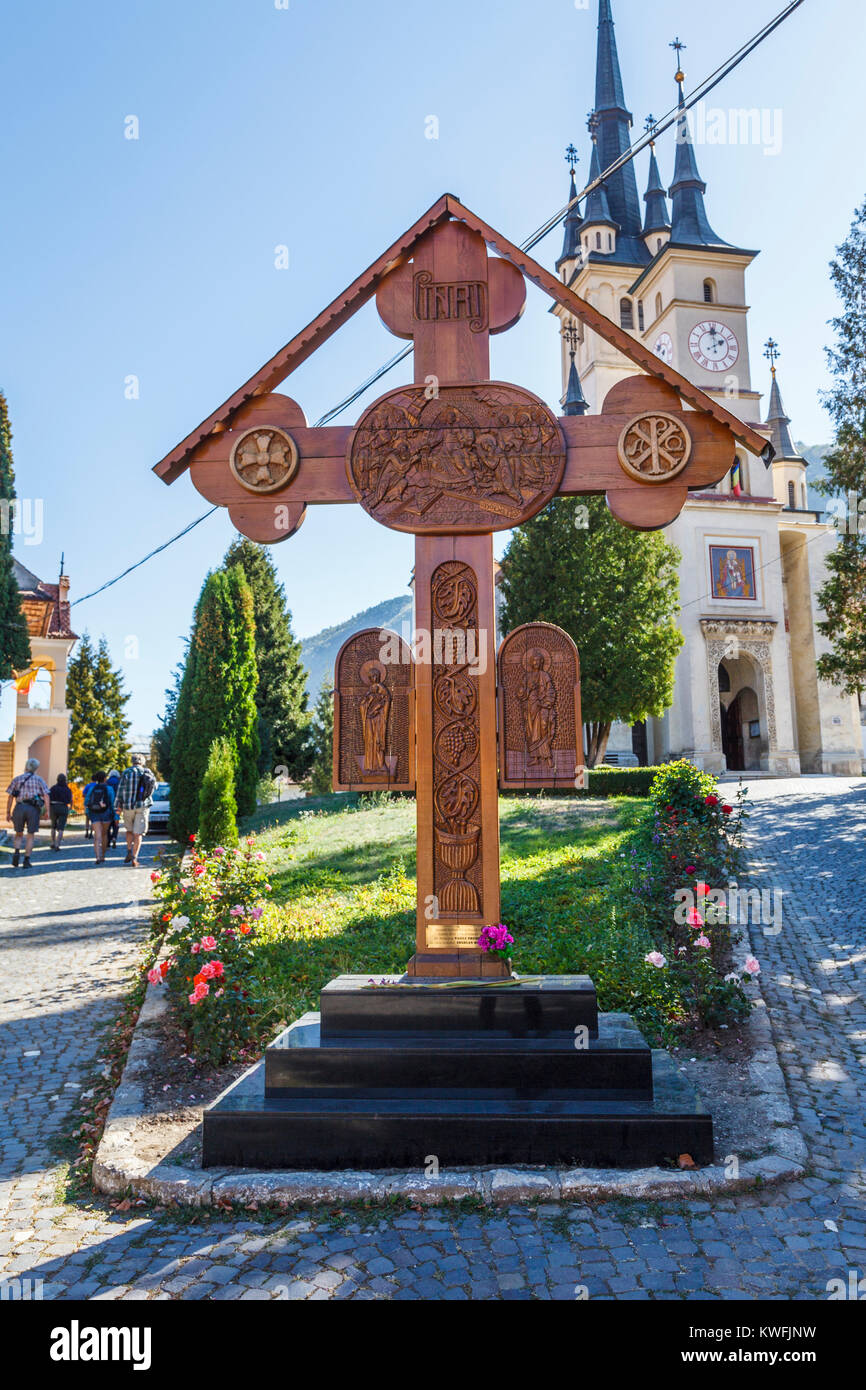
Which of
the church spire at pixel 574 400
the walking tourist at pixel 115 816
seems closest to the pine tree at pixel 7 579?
the walking tourist at pixel 115 816

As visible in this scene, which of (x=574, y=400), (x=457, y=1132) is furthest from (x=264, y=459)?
(x=574, y=400)

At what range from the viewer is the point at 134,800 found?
49.0ft

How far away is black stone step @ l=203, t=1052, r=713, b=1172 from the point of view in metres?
3.83

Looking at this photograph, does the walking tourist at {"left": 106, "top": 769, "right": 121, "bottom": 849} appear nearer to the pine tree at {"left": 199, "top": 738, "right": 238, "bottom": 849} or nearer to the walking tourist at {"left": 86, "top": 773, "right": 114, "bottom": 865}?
the walking tourist at {"left": 86, "top": 773, "right": 114, "bottom": 865}

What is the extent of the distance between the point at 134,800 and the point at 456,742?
1150 centimetres

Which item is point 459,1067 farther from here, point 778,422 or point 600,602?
point 778,422

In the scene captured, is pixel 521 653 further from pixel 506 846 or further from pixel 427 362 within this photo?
pixel 506 846

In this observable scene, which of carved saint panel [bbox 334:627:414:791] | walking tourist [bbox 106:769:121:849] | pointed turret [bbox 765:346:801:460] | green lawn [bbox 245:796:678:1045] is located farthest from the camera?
pointed turret [bbox 765:346:801:460]

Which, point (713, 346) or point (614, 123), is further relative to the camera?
point (614, 123)

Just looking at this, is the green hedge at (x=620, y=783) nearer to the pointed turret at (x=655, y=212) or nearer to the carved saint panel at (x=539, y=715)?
the carved saint panel at (x=539, y=715)

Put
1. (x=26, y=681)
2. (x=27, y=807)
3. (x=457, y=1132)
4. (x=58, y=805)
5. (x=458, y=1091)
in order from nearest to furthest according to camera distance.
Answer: (x=457, y=1132) < (x=458, y=1091) < (x=27, y=807) < (x=58, y=805) < (x=26, y=681)

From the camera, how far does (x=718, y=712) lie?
105ft

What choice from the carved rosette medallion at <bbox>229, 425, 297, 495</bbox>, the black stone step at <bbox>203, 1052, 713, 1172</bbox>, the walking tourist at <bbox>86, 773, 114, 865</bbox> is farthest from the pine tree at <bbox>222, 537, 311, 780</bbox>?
the black stone step at <bbox>203, 1052, 713, 1172</bbox>

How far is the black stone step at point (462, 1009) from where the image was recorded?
4254 millimetres
